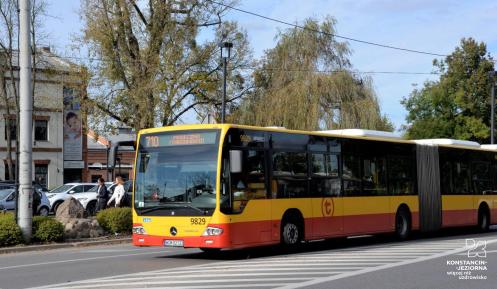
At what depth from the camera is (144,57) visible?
3031 centimetres

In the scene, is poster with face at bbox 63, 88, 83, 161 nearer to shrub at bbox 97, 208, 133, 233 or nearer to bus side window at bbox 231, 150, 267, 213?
shrub at bbox 97, 208, 133, 233

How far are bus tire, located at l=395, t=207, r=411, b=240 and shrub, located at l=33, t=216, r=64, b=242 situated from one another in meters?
9.66

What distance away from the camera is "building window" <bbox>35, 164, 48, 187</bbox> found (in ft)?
176

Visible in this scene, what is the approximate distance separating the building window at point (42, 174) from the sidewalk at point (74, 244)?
3300cm

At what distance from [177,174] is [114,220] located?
8221 mm

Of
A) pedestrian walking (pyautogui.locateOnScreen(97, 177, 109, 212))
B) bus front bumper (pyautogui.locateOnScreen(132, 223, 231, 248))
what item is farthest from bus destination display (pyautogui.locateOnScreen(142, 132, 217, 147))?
pedestrian walking (pyautogui.locateOnScreen(97, 177, 109, 212))

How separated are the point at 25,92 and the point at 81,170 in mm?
37779

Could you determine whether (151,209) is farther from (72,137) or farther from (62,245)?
(72,137)

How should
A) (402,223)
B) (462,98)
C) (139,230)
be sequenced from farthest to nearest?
1. (462,98)
2. (402,223)
3. (139,230)

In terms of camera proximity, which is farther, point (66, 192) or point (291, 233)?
point (66, 192)

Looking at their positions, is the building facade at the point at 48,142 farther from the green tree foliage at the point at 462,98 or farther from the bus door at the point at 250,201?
the bus door at the point at 250,201

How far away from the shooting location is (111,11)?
102ft

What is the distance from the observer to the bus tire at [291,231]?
16.2 m

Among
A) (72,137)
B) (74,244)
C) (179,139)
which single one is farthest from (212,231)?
(72,137)
